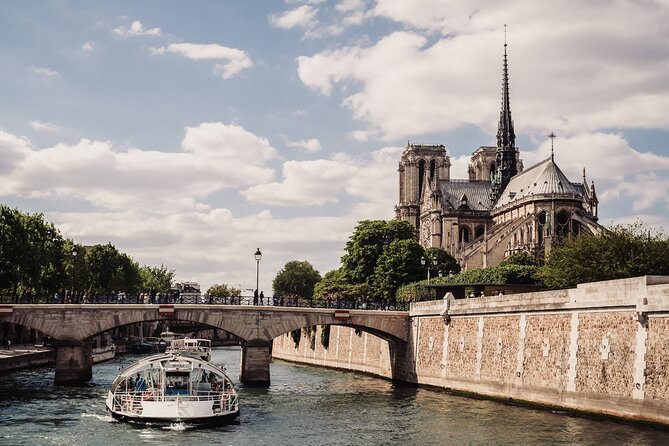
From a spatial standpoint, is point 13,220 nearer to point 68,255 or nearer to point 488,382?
point 68,255

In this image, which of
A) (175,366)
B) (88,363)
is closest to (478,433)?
(175,366)

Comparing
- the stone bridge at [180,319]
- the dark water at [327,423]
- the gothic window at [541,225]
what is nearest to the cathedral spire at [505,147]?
the gothic window at [541,225]

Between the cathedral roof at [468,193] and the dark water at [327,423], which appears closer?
the dark water at [327,423]

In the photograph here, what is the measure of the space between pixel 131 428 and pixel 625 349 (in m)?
24.2

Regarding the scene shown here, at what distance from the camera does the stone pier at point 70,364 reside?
205ft

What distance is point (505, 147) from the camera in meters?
166

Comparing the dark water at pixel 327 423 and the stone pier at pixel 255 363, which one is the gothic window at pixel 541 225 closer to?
the stone pier at pixel 255 363

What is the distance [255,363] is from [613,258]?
26.5m

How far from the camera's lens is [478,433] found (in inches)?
1607

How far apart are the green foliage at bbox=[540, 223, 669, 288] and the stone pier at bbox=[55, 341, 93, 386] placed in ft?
115

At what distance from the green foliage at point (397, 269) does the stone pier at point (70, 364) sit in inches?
1730

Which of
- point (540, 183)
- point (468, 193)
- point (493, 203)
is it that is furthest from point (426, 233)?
point (540, 183)

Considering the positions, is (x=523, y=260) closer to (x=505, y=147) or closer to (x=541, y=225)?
(x=541, y=225)

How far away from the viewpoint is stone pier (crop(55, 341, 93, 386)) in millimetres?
62375
